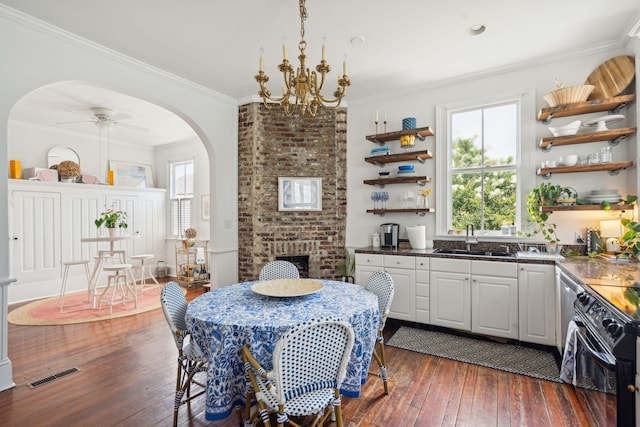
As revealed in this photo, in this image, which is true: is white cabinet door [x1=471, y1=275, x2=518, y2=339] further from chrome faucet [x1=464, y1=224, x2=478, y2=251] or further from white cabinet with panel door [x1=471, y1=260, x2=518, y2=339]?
chrome faucet [x1=464, y1=224, x2=478, y2=251]

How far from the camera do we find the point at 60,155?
575 cm

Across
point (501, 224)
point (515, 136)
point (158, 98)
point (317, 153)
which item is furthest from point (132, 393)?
point (515, 136)

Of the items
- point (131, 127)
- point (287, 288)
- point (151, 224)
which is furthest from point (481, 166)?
point (151, 224)

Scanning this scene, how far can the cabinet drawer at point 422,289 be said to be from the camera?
3557 millimetres

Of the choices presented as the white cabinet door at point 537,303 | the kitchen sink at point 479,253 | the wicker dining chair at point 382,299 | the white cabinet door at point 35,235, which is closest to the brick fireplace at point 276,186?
the kitchen sink at point 479,253

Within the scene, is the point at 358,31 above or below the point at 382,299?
above

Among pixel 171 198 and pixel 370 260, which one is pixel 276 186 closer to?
pixel 370 260

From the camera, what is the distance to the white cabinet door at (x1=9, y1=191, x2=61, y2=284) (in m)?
5.02

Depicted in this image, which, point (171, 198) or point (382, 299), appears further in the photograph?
point (171, 198)

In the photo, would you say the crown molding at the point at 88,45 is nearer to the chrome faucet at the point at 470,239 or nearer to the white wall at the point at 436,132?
the white wall at the point at 436,132

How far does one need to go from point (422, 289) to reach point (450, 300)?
30 centimetres

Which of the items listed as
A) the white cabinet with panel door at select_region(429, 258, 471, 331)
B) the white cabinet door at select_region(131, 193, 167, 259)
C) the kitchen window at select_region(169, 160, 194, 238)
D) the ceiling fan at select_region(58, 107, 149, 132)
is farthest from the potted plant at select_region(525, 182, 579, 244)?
the white cabinet door at select_region(131, 193, 167, 259)

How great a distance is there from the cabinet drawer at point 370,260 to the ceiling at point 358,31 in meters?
2.16

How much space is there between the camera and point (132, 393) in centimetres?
244
